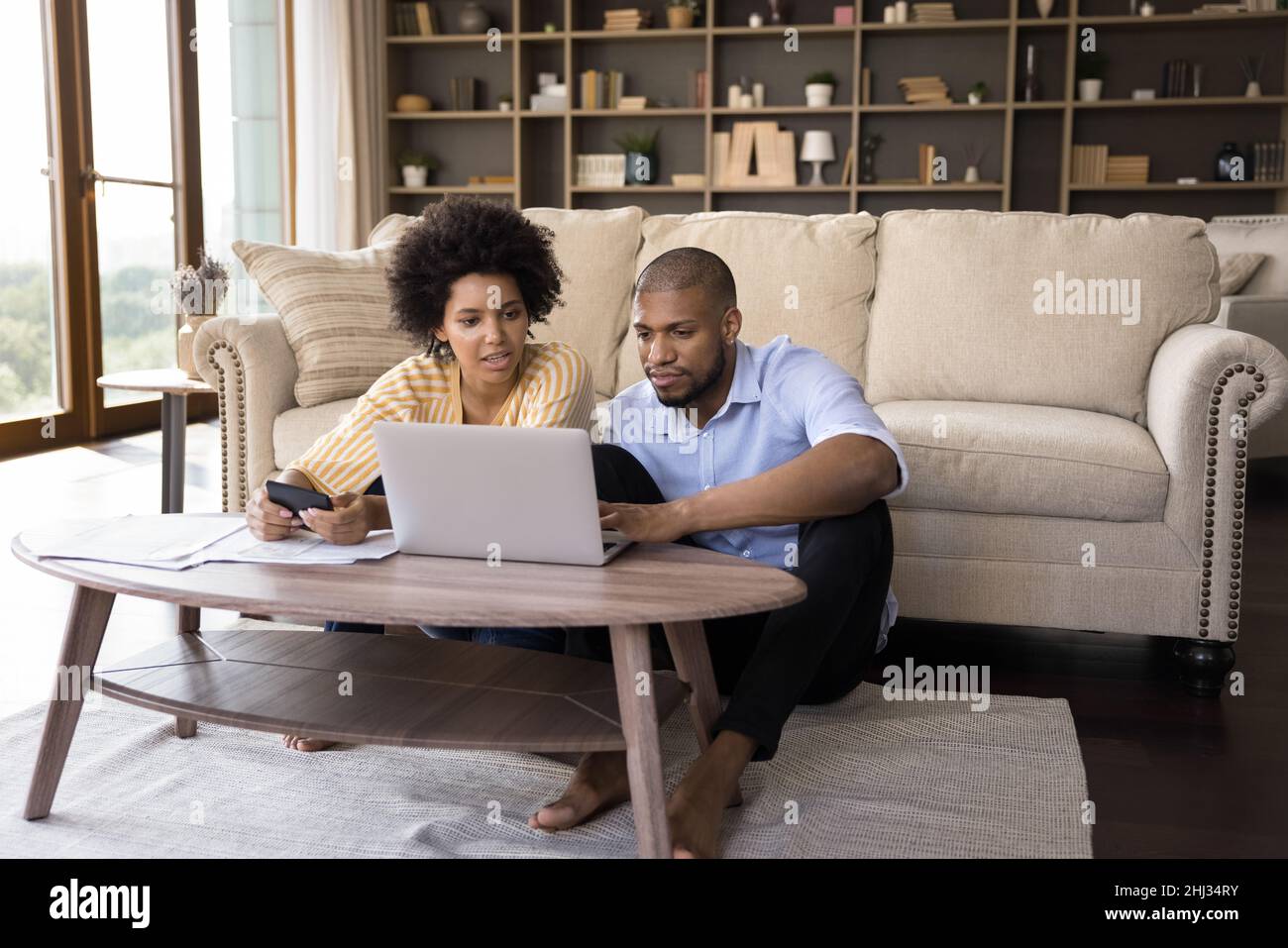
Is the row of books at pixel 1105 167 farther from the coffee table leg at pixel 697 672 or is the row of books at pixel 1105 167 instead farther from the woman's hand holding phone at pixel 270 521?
the woman's hand holding phone at pixel 270 521

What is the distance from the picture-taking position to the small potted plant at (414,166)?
6359 millimetres

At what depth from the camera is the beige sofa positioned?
2215 mm

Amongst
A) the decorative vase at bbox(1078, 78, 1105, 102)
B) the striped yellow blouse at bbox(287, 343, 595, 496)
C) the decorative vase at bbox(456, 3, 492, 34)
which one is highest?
the decorative vase at bbox(456, 3, 492, 34)

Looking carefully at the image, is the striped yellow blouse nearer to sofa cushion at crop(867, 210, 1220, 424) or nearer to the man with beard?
the man with beard

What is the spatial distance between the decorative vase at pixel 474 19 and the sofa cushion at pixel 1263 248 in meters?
3.63

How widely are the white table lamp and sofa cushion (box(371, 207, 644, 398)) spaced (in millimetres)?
3018

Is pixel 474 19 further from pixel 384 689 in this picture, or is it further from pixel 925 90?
pixel 384 689

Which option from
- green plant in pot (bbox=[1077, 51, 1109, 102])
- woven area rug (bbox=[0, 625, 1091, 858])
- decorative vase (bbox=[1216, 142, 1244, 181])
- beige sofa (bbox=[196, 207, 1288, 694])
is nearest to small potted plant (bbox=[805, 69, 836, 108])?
green plant in pot (bbox=[1077, 51, 1109, 102])

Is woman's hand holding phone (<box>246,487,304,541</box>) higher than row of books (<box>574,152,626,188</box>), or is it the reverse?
row of books (<box>574,152,626,188</box>)

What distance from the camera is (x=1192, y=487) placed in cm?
222

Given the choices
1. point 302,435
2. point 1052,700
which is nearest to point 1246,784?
point 1052,700

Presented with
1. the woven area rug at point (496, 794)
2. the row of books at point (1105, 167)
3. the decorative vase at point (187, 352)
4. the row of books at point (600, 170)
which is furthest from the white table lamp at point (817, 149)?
the woven area rug at point (496, 794)

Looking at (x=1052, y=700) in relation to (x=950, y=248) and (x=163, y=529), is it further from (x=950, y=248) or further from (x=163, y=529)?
(x=163, y=529)

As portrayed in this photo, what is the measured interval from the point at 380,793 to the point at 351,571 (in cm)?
44
